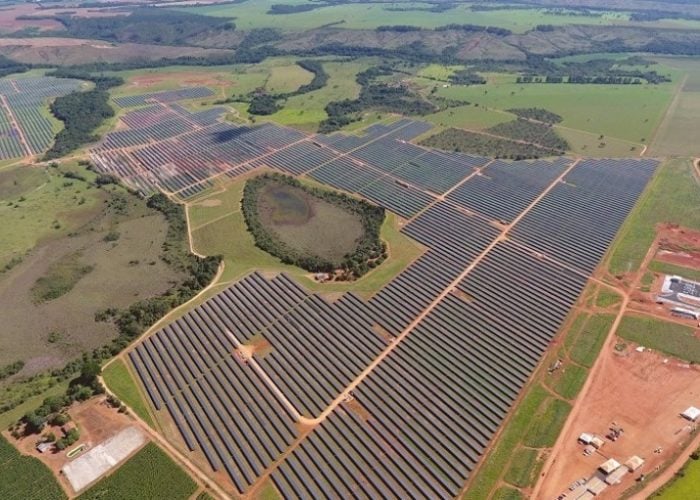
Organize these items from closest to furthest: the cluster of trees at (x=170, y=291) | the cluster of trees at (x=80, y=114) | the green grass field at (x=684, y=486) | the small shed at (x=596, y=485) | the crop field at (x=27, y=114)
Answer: the green grass field at (x=684, y=486) → the small shed at (x=596, y=485) → the cluster of trees at (x=170, y=291) → the crop field at (x=27, y=114) → the cluster of trees at (x=80, y=114)

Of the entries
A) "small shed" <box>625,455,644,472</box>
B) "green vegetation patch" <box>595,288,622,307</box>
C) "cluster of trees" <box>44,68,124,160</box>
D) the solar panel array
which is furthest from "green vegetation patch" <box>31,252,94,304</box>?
the solar panel array

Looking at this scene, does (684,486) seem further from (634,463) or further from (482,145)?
(482,145)

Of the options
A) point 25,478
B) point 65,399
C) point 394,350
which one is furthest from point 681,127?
point 25,478

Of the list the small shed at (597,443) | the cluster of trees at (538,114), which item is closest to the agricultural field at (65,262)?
the small shed at (597,443)

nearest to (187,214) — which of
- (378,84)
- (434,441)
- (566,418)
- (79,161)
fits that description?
(79,161)

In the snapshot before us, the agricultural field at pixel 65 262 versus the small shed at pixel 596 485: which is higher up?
the small shed at pixel 596 485

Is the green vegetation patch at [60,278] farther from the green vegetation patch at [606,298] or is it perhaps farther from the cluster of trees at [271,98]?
the cluster of trees at [271,98]
